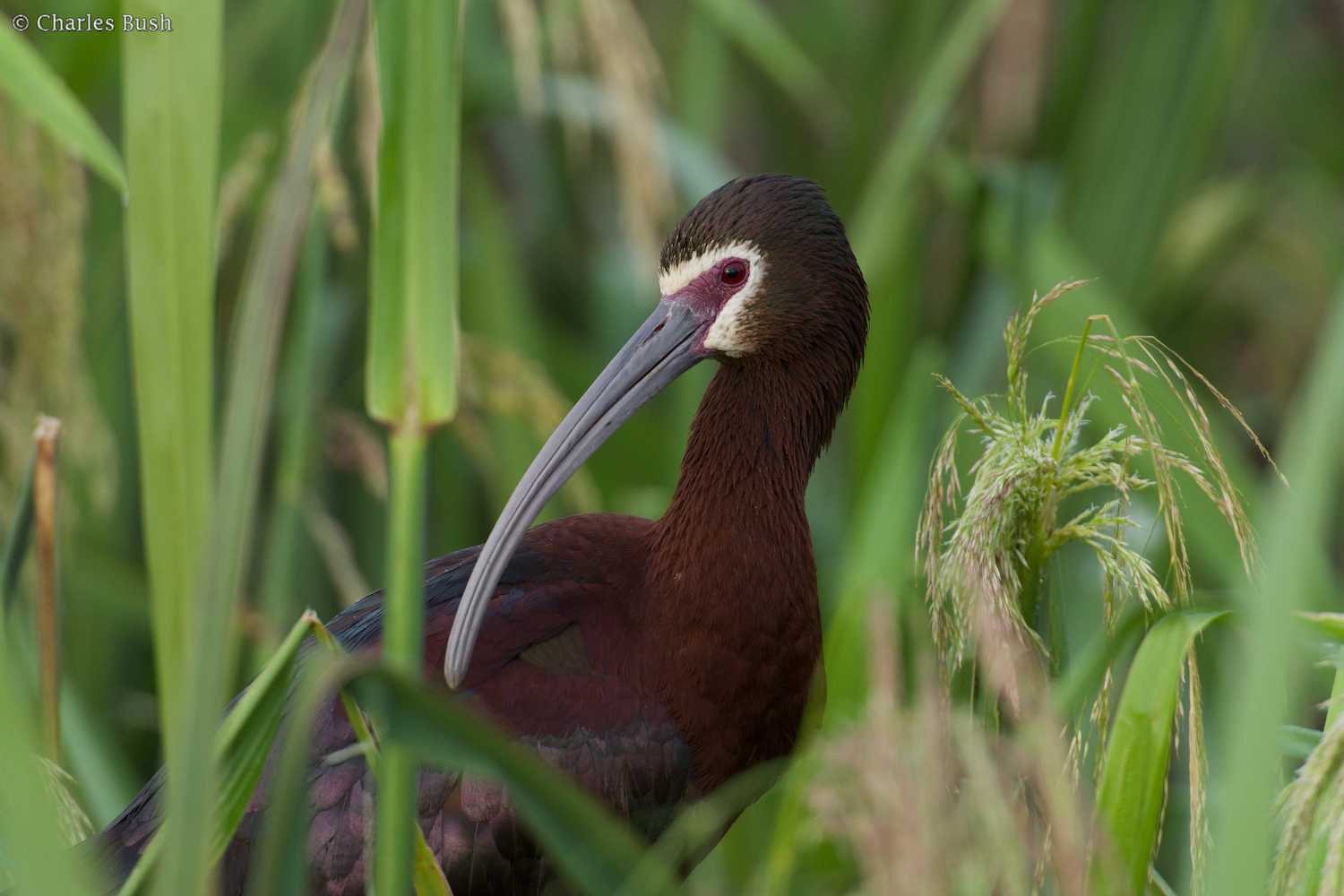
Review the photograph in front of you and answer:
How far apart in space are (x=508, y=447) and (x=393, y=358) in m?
2.43

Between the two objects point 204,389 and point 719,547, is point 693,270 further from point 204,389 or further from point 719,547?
point 204,389

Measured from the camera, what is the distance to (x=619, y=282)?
3.49 metres

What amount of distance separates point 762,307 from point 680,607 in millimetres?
478

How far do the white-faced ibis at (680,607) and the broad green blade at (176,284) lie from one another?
0.77 m

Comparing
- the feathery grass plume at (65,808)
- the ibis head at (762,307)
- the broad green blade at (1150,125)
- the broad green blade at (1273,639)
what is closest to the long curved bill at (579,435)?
the ibis head at (762,307)

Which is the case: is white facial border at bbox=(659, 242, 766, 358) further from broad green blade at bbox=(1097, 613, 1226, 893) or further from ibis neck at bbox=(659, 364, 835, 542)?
broad green blade at bbox=(1097, 613, 1226, 893)

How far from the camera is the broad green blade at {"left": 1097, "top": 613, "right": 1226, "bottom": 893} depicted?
101 cm

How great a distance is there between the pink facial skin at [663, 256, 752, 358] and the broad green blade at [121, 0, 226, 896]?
38.6 inches

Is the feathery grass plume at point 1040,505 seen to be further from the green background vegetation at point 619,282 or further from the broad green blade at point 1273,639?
the broad green blade at point 1273,639

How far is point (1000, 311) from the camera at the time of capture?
3.06 m

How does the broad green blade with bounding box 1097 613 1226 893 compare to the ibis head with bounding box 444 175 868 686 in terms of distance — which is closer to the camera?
the broad green blade with bounding box 1097 613 1226 893

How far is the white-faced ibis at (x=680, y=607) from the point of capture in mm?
1768

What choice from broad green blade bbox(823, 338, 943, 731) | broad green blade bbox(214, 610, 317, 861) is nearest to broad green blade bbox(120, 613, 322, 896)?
broad green blade bbox(214, 610, 317, 861)

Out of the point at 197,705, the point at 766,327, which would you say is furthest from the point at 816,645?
the point at 197,705
